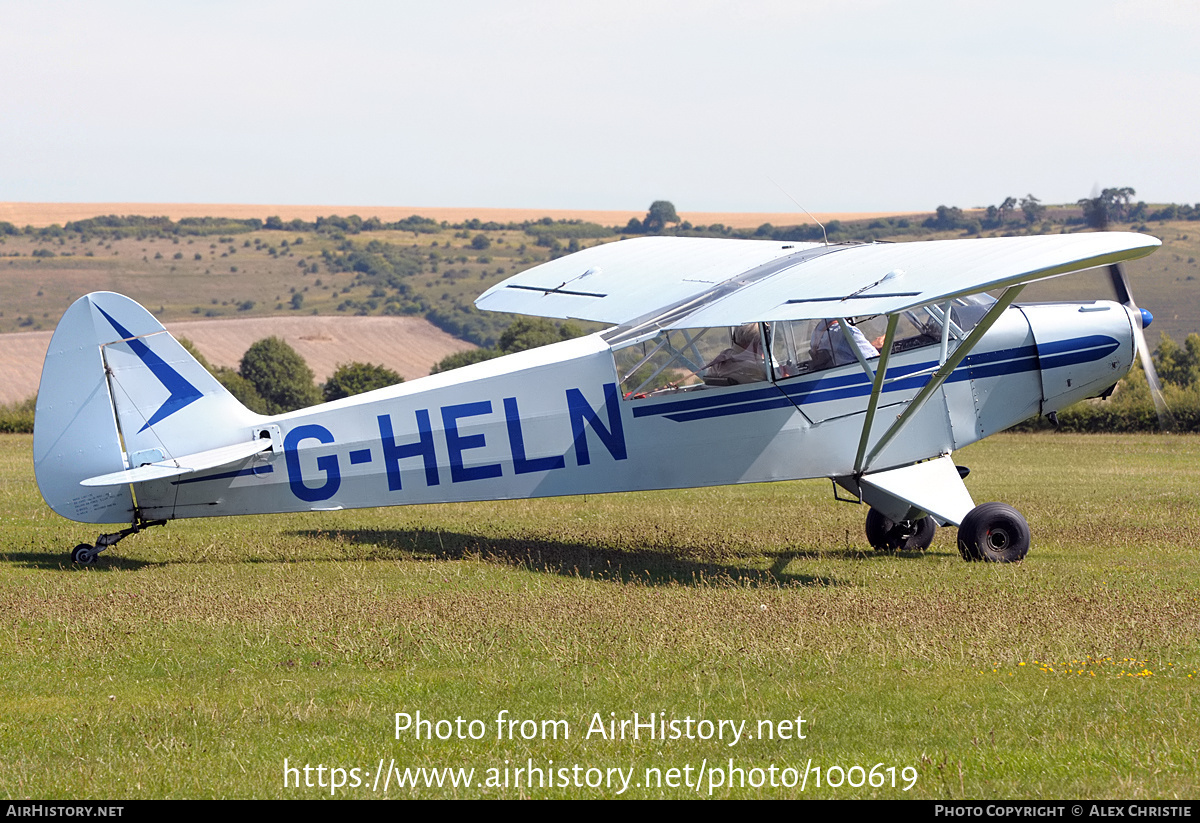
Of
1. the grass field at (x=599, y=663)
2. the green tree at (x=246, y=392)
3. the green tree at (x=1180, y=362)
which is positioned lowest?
the green tree at (x=1180, y=362)

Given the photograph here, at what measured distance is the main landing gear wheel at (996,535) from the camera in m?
10.5

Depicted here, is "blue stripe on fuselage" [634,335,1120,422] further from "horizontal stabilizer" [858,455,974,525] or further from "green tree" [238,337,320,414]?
"green tree" [238,337,320,414]

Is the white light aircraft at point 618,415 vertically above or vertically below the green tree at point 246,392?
above

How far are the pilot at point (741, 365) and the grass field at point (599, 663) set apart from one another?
1.82 meters

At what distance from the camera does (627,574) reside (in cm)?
1046

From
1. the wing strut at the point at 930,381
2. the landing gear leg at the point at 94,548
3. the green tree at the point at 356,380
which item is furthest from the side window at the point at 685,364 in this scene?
the green tree at the point at 356,380

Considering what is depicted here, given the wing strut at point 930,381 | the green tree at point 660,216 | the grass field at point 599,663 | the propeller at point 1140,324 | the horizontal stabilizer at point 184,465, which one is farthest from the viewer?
the green tree at point 660,216

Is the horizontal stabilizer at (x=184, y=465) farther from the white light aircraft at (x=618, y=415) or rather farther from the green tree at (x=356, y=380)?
the green tree at (x=356, y=380)

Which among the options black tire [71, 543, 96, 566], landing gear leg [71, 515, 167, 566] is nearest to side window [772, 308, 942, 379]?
landing gear leg [71, 515, 167, 566]

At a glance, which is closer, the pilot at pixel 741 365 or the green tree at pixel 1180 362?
the pilot at pixel 741 365

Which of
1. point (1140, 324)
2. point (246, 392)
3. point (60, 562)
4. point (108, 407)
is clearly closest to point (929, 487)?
point (1140, 324)

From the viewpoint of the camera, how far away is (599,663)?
706cm

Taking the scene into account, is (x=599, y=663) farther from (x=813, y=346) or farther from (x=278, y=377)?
(x=278, y=377)

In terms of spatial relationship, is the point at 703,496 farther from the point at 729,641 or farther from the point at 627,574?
the point at 729,641
